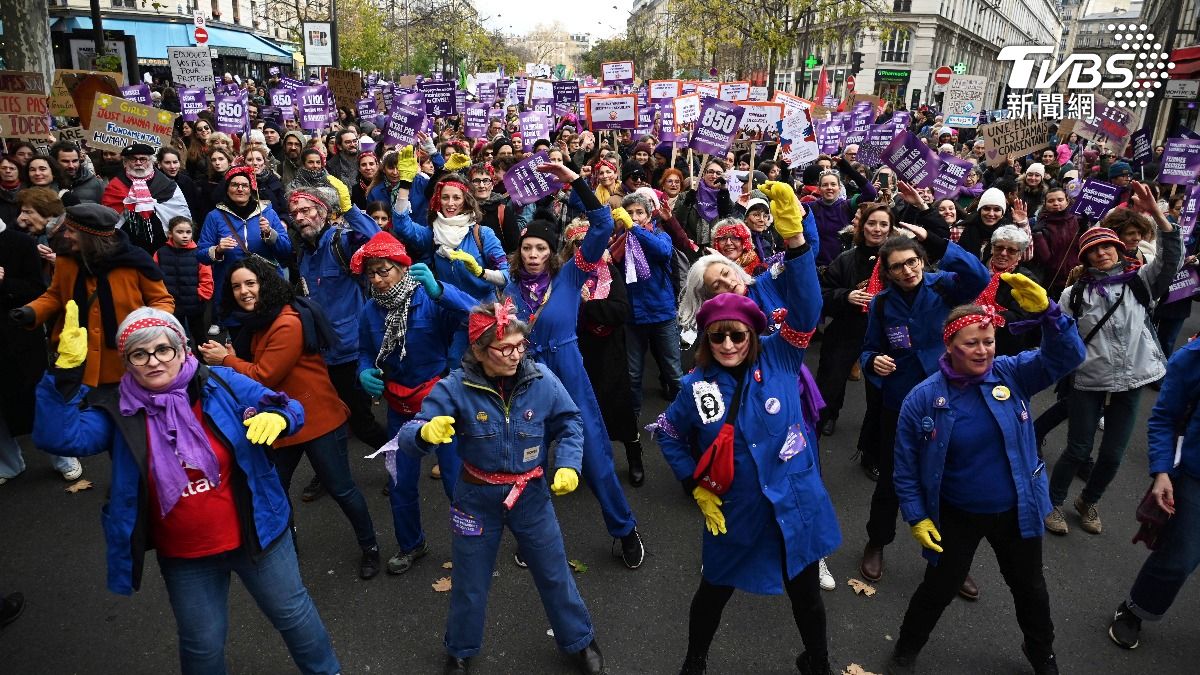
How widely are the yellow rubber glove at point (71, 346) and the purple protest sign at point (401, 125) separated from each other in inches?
327

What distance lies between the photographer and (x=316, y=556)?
470 centimetres

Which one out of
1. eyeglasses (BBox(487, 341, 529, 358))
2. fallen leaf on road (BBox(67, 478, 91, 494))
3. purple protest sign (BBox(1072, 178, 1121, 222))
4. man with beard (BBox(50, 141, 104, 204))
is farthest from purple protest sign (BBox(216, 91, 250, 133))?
purple protest sign (BBox(1072, 178, 1121, 222))

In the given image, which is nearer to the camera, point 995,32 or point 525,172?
point 525,172

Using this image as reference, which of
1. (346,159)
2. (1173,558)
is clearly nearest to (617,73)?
(346,159)

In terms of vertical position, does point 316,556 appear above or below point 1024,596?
below

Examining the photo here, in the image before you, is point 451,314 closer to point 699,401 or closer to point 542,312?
point 542,312

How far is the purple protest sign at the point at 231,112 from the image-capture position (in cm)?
1208

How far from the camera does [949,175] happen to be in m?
7.29

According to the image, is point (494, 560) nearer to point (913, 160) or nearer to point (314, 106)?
point (913, 160)

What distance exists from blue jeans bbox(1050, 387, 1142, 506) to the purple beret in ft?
9.95

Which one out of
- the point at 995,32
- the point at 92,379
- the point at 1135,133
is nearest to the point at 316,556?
the point at 92,379

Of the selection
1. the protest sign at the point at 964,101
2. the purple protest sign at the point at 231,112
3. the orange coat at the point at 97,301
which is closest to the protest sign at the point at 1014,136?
the protest sign at the point at 964,101

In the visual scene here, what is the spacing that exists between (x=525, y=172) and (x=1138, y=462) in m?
5.54
